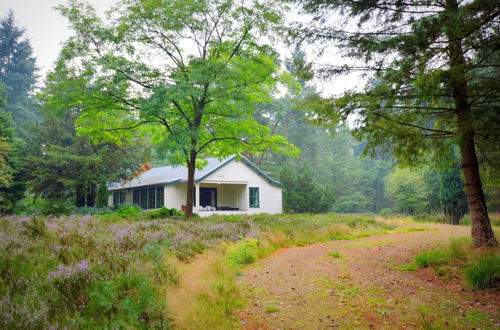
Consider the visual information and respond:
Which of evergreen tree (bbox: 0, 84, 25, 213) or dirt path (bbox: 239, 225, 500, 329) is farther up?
evergreen tree (bbox: 0, 84, 25, 213)

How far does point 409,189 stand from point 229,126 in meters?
22.6

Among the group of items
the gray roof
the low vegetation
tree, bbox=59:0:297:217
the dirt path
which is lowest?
the dirt path

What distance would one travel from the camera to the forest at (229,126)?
3.99m

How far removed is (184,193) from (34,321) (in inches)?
868

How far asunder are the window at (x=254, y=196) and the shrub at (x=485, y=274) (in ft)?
66.8

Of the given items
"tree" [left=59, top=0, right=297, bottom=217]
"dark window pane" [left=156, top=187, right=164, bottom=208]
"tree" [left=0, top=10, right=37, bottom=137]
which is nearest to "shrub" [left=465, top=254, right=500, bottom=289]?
"tree" [left=59, top=0, right=297, bottom=217]

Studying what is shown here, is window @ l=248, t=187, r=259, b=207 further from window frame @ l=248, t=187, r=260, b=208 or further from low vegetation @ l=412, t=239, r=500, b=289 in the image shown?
A: low vegetation @ l=412, t=239, r=500, b=289

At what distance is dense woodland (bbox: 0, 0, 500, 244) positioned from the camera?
19.6 feet

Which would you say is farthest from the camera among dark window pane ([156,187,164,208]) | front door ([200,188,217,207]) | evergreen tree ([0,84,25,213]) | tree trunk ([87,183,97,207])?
front door ([200,188,217,207])

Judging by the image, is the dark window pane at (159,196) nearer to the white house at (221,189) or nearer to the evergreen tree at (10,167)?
the white house at (221,189)

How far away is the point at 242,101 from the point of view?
13.5m

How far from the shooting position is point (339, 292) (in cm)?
493

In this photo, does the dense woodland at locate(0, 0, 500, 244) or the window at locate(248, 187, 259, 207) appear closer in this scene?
the dense woodland at locate(0, 0, 500, 244)

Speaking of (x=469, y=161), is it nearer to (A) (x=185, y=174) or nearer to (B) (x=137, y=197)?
(A) (x=185, y=174)
